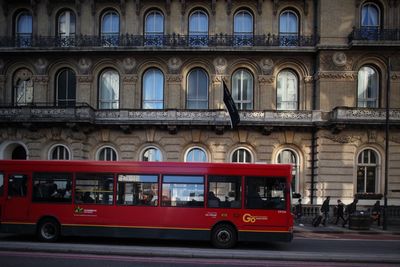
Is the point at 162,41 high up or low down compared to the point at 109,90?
up

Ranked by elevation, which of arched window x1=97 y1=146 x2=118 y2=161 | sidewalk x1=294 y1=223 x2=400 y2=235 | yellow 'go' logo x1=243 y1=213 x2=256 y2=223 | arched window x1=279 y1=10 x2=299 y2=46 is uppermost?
arched window x1=279 y1=10 x2=299 y2=46

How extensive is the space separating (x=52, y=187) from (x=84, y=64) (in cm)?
1569

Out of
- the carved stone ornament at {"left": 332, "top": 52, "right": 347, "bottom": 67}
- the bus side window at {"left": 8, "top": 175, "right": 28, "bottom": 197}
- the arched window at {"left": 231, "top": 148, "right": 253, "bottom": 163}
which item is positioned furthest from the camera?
the arched window at {"left": 231, "top": 148, "right": 253, "bottom": 163}

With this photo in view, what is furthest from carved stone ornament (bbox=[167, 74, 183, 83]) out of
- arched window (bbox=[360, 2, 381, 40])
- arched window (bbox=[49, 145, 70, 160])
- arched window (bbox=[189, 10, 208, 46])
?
arched window (bbox=[360, 2, 381, 40])

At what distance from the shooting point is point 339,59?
2700 cm

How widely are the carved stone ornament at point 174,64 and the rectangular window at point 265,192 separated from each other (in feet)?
51.7

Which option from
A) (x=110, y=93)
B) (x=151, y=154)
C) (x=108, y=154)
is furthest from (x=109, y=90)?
(x=151, y=154)

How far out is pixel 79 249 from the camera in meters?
12.5

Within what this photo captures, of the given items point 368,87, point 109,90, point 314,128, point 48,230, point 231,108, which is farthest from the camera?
point 109,90

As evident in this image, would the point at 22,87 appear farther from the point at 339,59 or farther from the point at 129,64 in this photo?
the point at 339,59

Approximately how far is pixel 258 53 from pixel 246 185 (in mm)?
15626

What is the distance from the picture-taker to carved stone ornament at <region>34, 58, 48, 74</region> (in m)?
29.0

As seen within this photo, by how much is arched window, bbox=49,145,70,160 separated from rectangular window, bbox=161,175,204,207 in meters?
16.0

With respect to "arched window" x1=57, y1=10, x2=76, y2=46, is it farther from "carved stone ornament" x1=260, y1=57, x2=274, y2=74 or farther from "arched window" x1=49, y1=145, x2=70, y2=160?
"carved stone ornament" x1=260, y1=57, x2=274, y2=74
